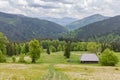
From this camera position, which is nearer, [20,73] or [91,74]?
[20,73]

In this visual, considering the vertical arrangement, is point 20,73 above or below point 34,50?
below

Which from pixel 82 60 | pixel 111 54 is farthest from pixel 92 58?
pixel 111 54

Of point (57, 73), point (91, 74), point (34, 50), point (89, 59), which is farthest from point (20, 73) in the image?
point (89, 59)

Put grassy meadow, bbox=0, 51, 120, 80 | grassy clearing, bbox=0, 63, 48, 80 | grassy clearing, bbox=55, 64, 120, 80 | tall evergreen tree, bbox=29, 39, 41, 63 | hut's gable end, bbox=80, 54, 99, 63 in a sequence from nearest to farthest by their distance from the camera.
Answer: grassy clearing, bbox=0, 63, 48, 80, grassy meadow, bbox=0, 51, 120, 80, grassy clearing, bbox=55, 64, 120, 80, tall evergreen tree, bbox=29, 39, 41, 63, hut's gable end, bbox=80, 54, 99, 63

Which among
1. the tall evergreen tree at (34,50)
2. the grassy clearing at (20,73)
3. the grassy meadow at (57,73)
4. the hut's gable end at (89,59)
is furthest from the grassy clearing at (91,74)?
the hut's gable end at (89,59)

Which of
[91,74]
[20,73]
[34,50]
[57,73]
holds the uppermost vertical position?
[34,50]

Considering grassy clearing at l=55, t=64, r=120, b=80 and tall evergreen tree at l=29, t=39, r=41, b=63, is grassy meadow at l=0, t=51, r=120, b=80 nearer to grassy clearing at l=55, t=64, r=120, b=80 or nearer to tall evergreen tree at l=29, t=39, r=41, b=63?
grassy clearing at l=55, t=64, r=120, b=80

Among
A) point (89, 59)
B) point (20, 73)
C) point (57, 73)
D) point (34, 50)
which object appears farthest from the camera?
point (89, 59)

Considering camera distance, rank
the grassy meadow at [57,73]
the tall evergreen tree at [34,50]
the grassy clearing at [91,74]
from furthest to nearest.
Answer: the tall evergreen tree at [34,50]
the grassy clearing at [91,74]
the grassy meadow at [57,73]

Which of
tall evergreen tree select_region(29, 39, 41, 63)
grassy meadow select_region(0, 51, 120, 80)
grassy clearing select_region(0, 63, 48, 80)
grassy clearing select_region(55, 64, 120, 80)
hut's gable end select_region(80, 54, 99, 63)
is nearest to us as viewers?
grassy clearing select_region(0, 63, 48, 80)

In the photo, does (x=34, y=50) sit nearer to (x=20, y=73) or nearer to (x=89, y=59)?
(x=89, y=59)

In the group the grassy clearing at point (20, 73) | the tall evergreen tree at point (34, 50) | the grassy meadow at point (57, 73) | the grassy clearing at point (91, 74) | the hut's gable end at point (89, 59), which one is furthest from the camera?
the hut's gable end at point (89, 59)

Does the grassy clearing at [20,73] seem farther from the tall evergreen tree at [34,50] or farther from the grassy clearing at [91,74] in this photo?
the tall evergreen tree at [34,50]

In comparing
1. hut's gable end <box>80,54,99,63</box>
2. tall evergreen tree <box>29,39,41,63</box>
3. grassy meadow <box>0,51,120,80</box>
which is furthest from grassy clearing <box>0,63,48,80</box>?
hut's gable end <box>80,54,99,63</box>
